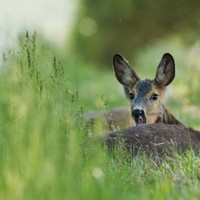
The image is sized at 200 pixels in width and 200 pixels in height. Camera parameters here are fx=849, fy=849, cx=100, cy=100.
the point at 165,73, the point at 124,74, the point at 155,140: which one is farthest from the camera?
the point at 124,74

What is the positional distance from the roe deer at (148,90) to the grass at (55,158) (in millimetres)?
2502

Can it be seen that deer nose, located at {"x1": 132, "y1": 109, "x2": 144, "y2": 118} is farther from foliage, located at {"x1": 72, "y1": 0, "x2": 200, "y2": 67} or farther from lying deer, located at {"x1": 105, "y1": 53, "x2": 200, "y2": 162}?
foliage, located at {"x1": 72, "y1": 0, "x2": 200, "y2": 67}

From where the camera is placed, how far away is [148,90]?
1002 cm

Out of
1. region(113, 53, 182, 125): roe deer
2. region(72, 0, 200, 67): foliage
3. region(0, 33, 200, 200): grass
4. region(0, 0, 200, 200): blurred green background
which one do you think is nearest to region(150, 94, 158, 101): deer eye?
region(113, 53, 182, 125): roe deer

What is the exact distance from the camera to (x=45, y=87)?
6.49 m

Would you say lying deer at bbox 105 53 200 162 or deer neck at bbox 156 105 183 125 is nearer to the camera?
lying deer at bbox 105 53 200 162

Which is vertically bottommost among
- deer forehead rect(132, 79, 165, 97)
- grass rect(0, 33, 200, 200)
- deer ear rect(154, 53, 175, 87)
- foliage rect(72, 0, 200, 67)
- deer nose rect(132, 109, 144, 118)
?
grass rect(0, 33, 200, 200)

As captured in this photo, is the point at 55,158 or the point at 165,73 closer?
the point at 55,158

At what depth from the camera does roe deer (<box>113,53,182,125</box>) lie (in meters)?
9.58

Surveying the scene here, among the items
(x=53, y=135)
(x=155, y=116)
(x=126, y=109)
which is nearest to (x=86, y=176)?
(x=53, y=135)

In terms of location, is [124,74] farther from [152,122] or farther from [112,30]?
[112,30]

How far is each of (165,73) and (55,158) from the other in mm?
5222

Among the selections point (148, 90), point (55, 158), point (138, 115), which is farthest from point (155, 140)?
point (148, 90)

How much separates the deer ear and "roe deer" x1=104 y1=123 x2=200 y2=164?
2.24m
